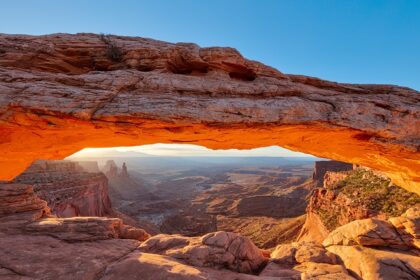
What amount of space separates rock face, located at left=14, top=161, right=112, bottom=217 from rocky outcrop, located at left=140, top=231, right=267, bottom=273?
118ft

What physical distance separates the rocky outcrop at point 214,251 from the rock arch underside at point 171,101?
6.08m

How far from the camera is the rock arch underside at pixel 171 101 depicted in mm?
11398

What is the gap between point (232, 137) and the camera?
14.6 m

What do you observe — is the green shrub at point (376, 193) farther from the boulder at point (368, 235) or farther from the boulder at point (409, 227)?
the boulder at point (368, 235)

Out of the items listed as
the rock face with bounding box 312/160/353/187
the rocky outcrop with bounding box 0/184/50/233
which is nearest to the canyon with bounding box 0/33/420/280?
the rocky outcrop with bounding box 0/184/50/233

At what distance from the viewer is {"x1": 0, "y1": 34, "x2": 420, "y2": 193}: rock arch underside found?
11.4 metres

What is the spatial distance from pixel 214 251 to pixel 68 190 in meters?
45.9

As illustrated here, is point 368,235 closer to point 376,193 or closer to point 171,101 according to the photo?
point 171,101

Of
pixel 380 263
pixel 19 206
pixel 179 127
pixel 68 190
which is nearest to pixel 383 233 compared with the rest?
pixel 380 263

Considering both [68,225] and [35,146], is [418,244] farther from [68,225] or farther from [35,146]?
[35,146]

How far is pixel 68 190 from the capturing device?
4859 centimetres

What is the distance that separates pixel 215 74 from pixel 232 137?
384cm

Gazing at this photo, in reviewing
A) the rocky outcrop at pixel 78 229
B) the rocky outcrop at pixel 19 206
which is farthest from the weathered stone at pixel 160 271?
the rocky outcrop at pixel 19 206

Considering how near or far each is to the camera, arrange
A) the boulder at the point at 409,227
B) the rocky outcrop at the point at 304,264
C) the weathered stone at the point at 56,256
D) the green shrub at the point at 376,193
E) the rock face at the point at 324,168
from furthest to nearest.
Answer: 1. the rock face at the point at 324,168
2. the green shrub at the point at 376,193
3. the boulder at the point at 409,227
4. the rocky outcrop at the point at 304,264
5. the weathered stone at the point at 56,256
